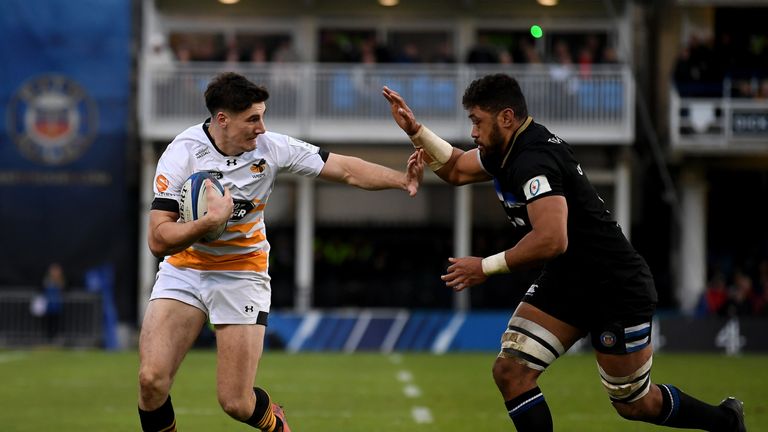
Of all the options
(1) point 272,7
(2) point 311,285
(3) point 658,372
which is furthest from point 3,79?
(3) point 658,372

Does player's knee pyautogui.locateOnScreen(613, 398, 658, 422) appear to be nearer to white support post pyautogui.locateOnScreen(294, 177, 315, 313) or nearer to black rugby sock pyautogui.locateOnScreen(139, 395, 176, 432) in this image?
black rugby sock pyautogui.locateOnScreen(139, 395, 176, 432)

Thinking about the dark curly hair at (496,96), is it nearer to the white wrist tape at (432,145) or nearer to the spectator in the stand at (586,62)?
the white wrist tape at (432,145)

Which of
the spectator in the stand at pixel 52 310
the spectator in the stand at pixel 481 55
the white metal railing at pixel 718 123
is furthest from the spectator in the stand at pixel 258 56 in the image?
the white metal railing at pixel 718 123

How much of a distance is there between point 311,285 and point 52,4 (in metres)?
7.98

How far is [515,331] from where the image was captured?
8.16 metres

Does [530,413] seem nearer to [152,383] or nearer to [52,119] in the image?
[152,383]

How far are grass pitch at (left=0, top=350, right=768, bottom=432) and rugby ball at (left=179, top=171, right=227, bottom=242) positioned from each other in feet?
11.2

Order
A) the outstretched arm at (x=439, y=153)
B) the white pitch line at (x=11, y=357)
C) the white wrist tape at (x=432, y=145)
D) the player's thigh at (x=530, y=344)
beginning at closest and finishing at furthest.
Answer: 1. the player's thigh at (x=530, y=344)
2. the outstretched arm at (x=439, y=153)
3. the white wrist tape at (x=432, y=145)
4. the white pitch line at (x=11, y=357)

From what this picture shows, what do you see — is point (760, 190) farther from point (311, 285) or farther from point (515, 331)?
point (515, 331)

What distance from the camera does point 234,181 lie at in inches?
332

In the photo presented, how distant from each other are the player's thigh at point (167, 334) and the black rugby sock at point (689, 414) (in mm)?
2890

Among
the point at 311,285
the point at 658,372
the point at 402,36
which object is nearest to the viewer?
the point at 658,372

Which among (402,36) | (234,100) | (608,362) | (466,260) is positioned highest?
(402,36)

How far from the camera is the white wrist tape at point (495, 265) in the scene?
304 inches
